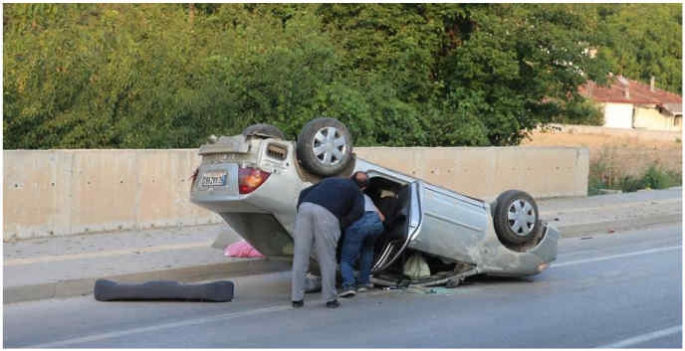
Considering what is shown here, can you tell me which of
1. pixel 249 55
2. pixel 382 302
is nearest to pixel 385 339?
pixel 382 302

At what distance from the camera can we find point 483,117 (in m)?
27.4

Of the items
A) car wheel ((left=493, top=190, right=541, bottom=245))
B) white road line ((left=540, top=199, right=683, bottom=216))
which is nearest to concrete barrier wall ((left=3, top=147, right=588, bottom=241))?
white road line ((left=540, top=199, right=683, bottom=216))

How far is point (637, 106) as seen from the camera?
85.2 m

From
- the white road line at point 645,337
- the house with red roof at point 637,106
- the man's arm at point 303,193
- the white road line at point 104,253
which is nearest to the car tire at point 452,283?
the man's arm at point 303,193

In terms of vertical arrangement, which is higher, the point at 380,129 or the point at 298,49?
the point at 298,49

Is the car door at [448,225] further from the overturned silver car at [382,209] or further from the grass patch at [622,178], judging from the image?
the grass patch at [622,178]

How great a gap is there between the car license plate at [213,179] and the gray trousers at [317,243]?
2.64 feet

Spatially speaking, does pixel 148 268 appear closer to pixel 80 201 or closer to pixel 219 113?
pixel 80 201

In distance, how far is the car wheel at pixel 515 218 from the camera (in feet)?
38.7

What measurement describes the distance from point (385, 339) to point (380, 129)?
14.5 m

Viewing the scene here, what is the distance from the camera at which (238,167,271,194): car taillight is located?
10516 millimetres

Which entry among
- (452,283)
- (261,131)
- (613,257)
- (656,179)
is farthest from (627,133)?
(261,131)

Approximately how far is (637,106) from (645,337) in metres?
78.8

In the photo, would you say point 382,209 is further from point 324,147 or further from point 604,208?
point 604,208
